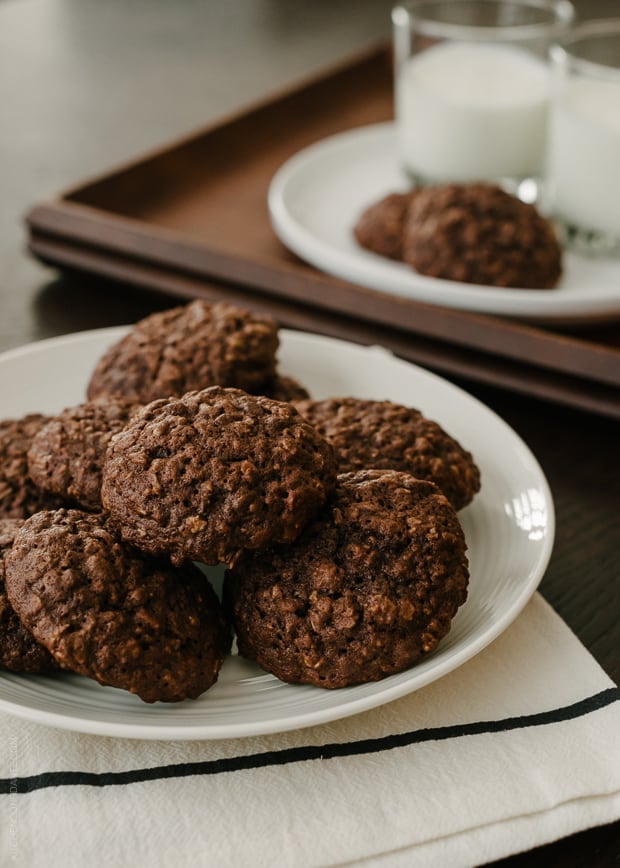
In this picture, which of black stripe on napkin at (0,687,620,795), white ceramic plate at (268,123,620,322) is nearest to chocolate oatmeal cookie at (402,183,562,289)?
white ceramic plate at (268,123,620,322)

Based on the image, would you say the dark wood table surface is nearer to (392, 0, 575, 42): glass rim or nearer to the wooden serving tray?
the wooden serving tray

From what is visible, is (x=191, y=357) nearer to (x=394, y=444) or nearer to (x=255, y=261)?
(x=394, y=444)

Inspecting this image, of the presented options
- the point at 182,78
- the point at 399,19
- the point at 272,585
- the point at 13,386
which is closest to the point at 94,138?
the point at 182,78

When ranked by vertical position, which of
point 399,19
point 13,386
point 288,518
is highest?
point 399,19

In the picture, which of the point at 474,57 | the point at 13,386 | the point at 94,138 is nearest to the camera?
the point at 13,386

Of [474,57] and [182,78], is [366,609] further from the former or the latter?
[182,78]

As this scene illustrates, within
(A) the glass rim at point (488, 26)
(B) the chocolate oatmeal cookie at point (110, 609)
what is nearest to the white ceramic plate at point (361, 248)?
(A) the glass rim at point (488, 26)

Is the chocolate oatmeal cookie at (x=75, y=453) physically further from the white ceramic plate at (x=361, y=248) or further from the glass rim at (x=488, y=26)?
the glass rim at (x=488, y=26)
